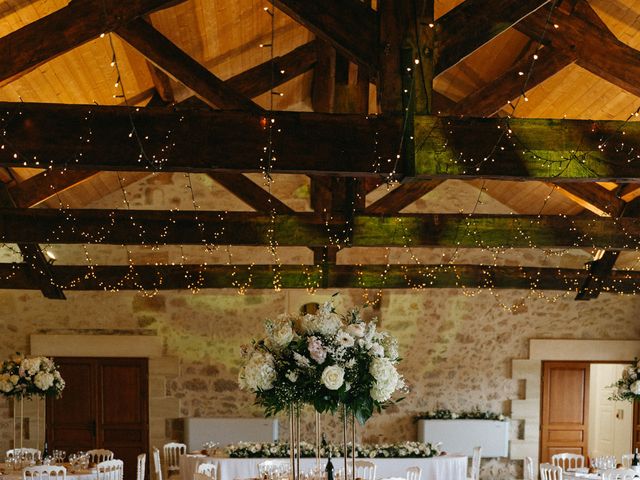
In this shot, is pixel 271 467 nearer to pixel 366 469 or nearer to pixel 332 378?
pixel 366 469

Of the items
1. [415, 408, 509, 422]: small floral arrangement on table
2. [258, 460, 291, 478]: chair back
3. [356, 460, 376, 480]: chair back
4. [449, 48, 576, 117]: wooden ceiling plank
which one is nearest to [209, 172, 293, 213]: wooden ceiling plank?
[449, 48, 576, 117]: wooden ceiling plank

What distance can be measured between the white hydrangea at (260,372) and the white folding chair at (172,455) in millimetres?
7612

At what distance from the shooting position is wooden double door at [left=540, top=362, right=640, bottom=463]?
44.8 feet

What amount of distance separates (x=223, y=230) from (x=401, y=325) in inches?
204

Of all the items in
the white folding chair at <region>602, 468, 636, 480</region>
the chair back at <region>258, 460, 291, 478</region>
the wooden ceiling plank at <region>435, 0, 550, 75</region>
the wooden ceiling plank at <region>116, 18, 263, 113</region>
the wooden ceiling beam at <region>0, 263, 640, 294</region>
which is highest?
the wooden ceiling plank at <region>116, 18, 263, 113</region>

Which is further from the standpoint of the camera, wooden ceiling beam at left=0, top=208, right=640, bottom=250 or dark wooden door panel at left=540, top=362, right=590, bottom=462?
dark wooden door panel at left=540, top=362, right=590, bottom=462

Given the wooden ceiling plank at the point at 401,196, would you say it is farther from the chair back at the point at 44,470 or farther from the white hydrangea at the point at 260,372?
the white hydrangea at the point at 260,372

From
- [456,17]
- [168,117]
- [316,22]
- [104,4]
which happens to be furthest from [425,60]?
[104,4]

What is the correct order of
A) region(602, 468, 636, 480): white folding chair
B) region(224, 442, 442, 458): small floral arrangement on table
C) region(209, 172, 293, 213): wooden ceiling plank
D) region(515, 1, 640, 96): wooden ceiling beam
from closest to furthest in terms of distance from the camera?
region(515, 1, 640, 96): wooden ceiling beam
region(602, 468, 636, 480): white folding chair
region(209, 172, 293, 213): wooden ceiling plank
region(224, 442, 442, 458): small floral arrangement on table

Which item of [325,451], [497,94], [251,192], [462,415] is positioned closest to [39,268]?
[251,192]

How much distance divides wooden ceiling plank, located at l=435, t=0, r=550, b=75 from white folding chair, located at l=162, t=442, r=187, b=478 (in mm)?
8263

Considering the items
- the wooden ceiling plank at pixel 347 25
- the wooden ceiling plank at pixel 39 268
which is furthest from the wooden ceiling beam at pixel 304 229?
the wooden ceiling plank at pixel 347 25

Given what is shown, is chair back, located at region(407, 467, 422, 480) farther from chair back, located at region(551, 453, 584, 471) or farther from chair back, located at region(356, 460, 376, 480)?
chair back, located at region(551, 453, 584, 471)

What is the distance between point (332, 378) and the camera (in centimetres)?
440
